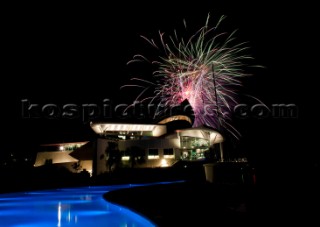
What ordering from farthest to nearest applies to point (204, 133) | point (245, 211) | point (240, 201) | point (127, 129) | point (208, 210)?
point (127, 129)
point (204, 133)
point (240, 201)
point (208, 210)
point (245, 211)

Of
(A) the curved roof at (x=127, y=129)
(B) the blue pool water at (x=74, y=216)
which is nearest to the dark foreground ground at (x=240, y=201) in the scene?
(B) the blue pool water at (x=74, y=216)

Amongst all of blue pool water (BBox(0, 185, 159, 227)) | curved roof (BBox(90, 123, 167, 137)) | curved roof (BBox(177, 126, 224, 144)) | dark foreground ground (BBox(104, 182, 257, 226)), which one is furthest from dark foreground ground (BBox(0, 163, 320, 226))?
curved roof (BBox(90, 123, 167, 137))

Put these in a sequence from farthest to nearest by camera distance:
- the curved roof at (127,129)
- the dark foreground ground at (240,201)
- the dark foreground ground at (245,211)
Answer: the curved roof at (127,129), the dark foreground ground at (240,201), the dark foreground ground at (245,211)

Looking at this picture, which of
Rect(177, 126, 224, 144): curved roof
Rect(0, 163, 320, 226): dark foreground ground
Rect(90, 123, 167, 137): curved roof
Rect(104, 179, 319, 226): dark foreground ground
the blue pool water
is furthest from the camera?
Rect(177, 126, 224, 144): curved roof

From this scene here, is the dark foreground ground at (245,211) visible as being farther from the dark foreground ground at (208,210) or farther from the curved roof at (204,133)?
the curved roof at (204,133)

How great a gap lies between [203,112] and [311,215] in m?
24.6

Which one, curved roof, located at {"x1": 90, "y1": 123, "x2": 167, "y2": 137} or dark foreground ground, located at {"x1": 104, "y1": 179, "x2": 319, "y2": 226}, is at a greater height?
curved roof, located at {"x1": 90, "y1": 123, "x2": 167, "y2": 137}

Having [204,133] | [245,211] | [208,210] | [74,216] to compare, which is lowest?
[74,216]

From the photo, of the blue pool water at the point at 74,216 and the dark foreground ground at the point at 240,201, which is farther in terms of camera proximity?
the blue pool water at the point at 74,216

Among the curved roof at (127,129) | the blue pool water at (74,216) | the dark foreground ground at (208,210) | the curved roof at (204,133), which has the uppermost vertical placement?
the curved roof at (127,129)

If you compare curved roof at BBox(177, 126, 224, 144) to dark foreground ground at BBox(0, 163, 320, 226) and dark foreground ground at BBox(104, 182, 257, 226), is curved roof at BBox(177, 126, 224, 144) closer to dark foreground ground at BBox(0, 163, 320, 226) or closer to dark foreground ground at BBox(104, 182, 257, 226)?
dark foreground ground at BBox(0, 163, 320, 226)

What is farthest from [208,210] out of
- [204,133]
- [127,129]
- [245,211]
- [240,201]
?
[127,129]

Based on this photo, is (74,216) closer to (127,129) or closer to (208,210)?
(208,210)

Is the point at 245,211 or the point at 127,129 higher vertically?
the point at 127,129
